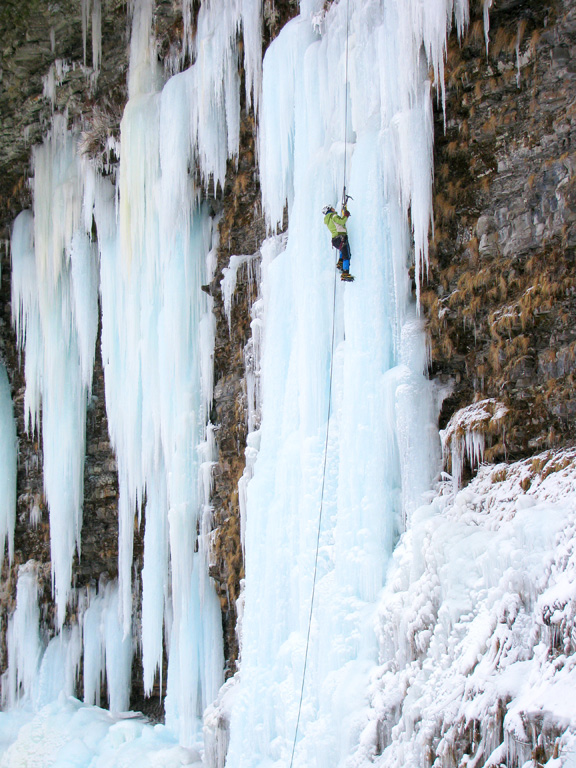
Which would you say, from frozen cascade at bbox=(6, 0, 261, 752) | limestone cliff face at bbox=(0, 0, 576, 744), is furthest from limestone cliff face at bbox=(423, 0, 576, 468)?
frozen cascade at bbox=(6, 0, 261, 752)

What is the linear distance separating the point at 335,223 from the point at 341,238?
0.17m

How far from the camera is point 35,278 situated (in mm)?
14164

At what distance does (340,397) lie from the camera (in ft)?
25.4

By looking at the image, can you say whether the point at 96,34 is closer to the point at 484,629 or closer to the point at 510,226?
the point at 510,226

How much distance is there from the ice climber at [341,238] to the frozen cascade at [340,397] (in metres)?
0.14

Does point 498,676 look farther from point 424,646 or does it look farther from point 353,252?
point 353,252

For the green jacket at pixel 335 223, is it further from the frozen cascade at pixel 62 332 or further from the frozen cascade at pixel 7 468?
the frozen cascade at pixel 7 468

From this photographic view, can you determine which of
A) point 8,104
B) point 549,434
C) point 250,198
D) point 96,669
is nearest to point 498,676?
point 549,434

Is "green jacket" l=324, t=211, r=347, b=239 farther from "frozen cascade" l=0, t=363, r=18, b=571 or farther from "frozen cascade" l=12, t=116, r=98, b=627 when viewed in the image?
"frozen cascade" l=0, t=363, r=18, b=571

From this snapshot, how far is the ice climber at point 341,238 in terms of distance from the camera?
7590mm

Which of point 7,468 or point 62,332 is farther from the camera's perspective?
point 7,468

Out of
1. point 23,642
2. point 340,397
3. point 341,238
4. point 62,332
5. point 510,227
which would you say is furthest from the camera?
point 23,642

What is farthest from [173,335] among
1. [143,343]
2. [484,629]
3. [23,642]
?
[484,629]

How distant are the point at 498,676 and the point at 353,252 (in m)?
4.12
